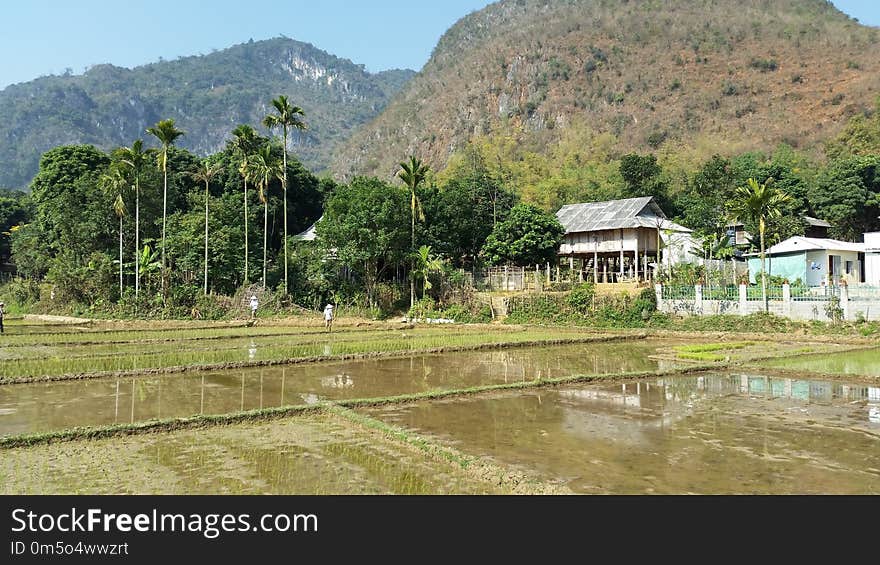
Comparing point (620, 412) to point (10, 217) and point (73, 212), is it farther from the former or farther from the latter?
point (10, 217)

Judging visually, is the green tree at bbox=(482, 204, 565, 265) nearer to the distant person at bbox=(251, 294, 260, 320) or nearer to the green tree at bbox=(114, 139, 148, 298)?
the distant person at bbox=(251, 294, 260, 320)

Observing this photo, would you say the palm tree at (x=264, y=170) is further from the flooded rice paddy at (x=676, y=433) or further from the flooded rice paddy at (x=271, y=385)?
the flooded rice paddy at (x=676, y=433)

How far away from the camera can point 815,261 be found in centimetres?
3294

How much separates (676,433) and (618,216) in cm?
3557

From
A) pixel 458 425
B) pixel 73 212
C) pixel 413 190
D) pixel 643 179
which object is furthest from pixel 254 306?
pixel 643 179

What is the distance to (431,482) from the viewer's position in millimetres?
7359

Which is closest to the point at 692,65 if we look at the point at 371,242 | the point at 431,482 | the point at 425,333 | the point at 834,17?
the point at 834,17

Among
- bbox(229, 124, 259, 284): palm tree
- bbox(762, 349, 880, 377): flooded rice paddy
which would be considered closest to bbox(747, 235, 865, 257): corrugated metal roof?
bbox(762, 349, 880, 377): flooded rice paddy

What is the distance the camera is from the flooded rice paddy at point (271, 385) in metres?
11.6

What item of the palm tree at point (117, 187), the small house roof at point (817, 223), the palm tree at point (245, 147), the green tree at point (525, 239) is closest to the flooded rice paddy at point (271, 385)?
the green tree at point (525, 239)

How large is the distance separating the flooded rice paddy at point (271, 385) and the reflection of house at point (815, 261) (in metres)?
16.5

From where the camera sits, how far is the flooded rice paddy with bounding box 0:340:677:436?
11641 mm

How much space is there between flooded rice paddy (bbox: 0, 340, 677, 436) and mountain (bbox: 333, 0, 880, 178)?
6315 centimetres
